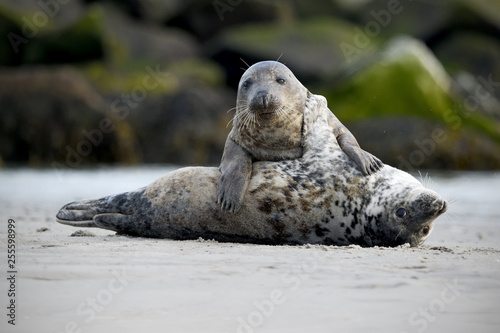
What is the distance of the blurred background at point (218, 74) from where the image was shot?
716 inches

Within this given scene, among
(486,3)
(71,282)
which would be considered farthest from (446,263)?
(486,3)

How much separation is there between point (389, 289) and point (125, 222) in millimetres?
2891

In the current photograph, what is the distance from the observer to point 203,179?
6074 mm

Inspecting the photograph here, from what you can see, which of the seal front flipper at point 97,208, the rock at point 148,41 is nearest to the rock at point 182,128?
the rock at point 148,41

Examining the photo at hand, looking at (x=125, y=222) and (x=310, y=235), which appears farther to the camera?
(x=125, y=222)

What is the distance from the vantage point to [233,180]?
5844 mm

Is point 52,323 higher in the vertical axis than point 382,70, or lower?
lower

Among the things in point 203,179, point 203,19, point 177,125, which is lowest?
point 203,179

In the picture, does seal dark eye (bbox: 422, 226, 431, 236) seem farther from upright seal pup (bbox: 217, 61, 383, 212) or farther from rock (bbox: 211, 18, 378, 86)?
rock (bbox: 211, 18, 378, 86)

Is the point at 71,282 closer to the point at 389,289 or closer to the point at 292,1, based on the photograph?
the point at 389,289

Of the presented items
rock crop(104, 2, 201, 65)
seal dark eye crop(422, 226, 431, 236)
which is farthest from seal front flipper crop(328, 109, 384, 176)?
rock crop(104, 2, 201, 65)

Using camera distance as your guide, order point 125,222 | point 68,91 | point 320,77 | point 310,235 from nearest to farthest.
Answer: point 310,235, point 125,222, point 68,91, point 320,77

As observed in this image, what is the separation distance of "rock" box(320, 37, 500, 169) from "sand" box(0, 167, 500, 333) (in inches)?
458

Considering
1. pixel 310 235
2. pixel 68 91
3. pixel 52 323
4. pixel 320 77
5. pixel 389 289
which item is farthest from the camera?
pixel 320 77
